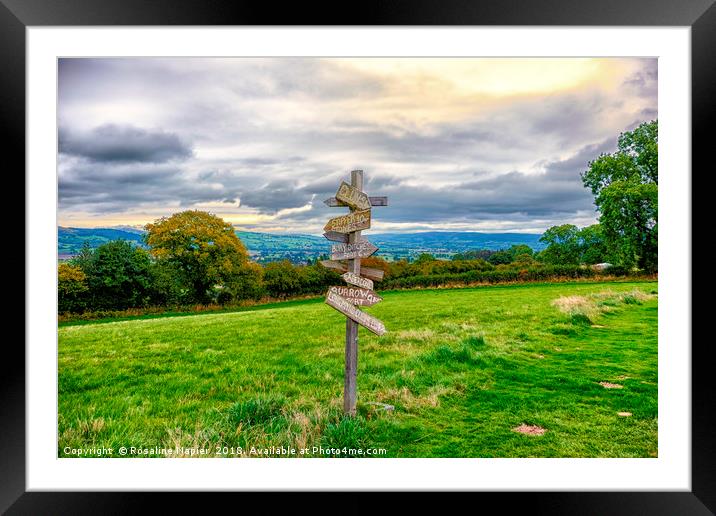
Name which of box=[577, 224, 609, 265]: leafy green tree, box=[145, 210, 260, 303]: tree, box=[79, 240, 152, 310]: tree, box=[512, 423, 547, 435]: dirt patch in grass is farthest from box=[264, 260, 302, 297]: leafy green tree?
box=[577, 224, 609, 265]: leafy green tree

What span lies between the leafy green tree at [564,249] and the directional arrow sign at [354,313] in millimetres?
13268

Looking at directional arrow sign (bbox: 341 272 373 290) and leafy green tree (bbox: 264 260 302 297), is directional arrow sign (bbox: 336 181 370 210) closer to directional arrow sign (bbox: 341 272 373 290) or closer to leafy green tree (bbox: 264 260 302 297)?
directional arrow sign (bbox: 341 272 373 290)

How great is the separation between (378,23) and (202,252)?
956 centimetres

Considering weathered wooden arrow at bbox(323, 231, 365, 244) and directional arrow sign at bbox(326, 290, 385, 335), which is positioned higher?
weathered wooden arrow at bbox(323, 231, 365, 244)

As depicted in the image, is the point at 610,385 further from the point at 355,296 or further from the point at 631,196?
the point at 631,196

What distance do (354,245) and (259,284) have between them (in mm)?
8730

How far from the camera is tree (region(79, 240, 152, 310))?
8.61m

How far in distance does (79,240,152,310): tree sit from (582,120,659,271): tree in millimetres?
12374

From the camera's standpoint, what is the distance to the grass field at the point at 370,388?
3641 millimetres

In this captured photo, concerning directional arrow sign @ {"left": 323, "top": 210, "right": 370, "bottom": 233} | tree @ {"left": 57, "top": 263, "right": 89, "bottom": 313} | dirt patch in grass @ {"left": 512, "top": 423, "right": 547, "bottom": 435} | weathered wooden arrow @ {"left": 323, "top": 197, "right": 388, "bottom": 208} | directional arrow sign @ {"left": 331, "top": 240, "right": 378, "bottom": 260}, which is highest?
weathered wooden arrow @ {"left": 323, "top": 197, "right": 388, "bottom": 208}
